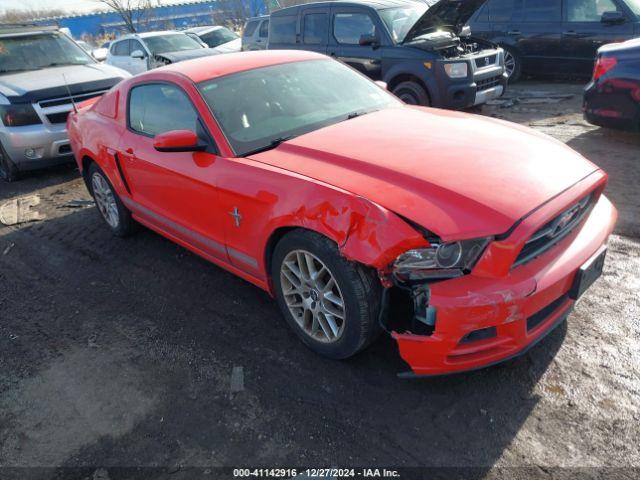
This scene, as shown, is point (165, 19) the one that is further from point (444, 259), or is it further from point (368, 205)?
point (444, 259)

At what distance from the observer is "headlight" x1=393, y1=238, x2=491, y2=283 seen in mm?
2271

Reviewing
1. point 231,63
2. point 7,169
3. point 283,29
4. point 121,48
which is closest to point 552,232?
point 231,63

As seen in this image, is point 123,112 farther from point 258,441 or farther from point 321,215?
point 258,441

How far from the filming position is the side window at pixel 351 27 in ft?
24.6

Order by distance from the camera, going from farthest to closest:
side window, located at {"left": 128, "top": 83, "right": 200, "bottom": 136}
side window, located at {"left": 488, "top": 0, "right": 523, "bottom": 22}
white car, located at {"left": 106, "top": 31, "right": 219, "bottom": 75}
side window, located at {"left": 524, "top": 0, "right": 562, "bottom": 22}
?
white car, located at {"left": 106, "top": 31, "right": 219, "bottom": 75}, side window, located at {"left": 488, "top": 0, "right": 523, "bottom": 22}, side window, located at {"left": 524, "top": 0, "right": 562, "bottom": 22}, side window, located at {"left": 128, "top": 83, "right": 200, "bottom": 136}

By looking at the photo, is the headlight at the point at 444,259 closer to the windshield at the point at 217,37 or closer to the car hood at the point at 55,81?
the car hood at the point at 55,81

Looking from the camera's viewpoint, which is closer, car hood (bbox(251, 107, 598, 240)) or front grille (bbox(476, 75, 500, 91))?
car hood (bbox(251, 107, 598, 240))

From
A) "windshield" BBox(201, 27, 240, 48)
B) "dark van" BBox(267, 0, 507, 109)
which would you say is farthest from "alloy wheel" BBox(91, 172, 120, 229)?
"windshield" BBox(201, 27, 240, 48)

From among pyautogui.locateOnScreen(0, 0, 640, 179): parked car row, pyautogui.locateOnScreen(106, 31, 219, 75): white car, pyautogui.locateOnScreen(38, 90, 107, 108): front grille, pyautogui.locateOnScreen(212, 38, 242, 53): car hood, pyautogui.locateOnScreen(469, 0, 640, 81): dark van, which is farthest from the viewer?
pyautogui.locateOnScreen(212, 38, 242, 53): car hood

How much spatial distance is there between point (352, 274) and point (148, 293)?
81.6 inches

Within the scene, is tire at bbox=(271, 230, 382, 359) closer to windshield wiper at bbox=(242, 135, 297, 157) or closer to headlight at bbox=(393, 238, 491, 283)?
headlight at bbox=(393, 238, 491, 283)

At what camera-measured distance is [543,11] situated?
9203 mm

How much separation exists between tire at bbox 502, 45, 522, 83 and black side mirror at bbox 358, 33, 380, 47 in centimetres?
372

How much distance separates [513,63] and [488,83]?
2.83 meters
